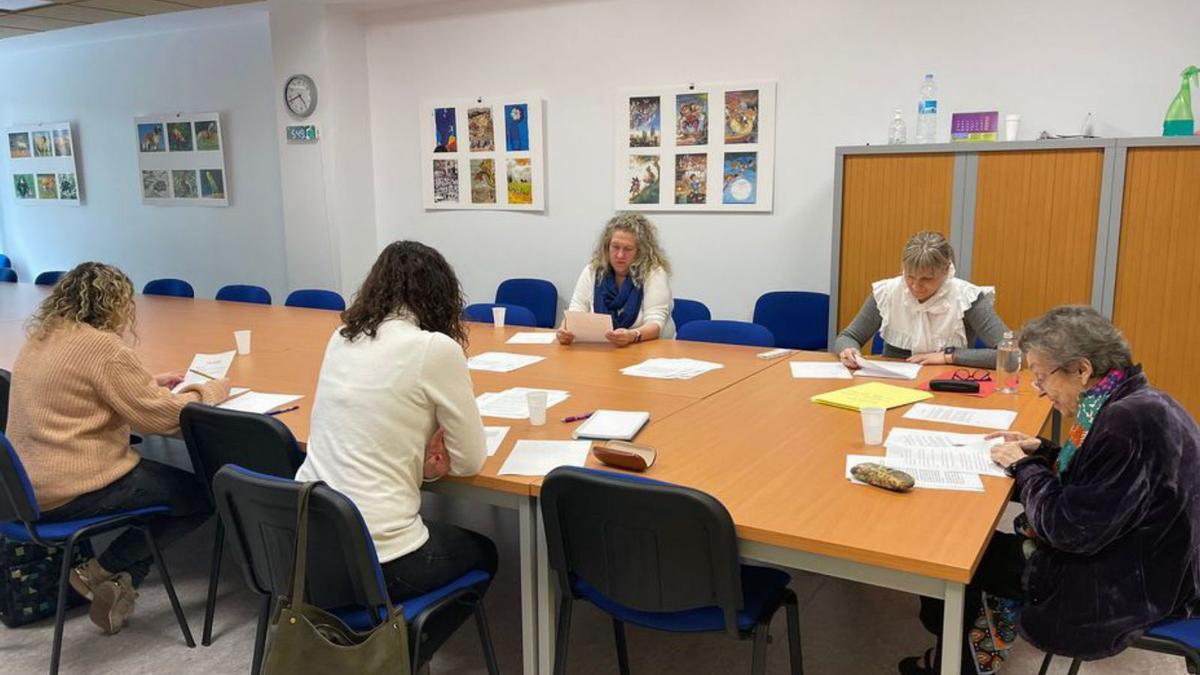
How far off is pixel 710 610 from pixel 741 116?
396cm

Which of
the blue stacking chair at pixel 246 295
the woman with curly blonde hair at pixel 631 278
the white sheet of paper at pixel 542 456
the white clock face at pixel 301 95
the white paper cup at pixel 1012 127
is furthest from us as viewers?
the white clock face at pixel 301 95

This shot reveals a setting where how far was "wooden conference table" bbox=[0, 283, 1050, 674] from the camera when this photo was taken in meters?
1.84

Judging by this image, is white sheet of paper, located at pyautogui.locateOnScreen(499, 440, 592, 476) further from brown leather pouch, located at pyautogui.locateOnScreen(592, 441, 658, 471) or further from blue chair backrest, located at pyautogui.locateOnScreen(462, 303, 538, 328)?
blue chair backrest, located at pyautogui.locateOnScreen(462, 303, 538, 328)

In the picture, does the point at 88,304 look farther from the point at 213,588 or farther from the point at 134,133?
the point at 134,133

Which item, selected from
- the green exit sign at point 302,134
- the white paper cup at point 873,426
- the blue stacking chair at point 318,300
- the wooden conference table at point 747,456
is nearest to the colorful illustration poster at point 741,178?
the wooden conference table at point 747,456

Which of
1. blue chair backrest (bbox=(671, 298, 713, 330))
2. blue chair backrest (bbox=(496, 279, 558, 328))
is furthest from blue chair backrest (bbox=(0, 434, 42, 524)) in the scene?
blue chair backrest (bbox=(496, 279, 558, 328))

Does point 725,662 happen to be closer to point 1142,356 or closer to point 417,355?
point 417,355

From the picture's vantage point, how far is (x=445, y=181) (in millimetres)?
6691

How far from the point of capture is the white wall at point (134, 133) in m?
7.47

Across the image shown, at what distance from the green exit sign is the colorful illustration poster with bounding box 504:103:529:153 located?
4.82 feet

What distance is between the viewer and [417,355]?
7.03 ft

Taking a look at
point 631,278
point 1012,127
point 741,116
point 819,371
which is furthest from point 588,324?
point 1012,127

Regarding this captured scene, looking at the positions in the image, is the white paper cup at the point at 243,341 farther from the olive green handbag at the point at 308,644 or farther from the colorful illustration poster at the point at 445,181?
the colorful illustration poster at the point at 445,181

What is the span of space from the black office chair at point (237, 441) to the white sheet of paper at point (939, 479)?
4.81 feet
